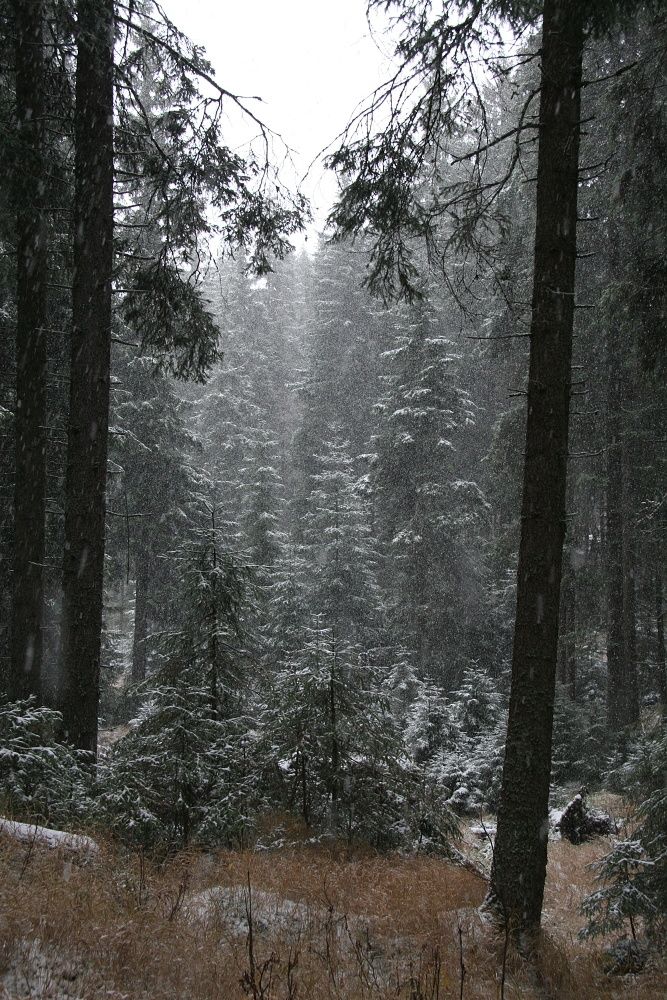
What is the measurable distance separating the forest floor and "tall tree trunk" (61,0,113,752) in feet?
8.04

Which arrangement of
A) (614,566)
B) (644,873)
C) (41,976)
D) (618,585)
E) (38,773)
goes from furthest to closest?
(614,566), (618,585), (38,773), (644,873), (41,976)

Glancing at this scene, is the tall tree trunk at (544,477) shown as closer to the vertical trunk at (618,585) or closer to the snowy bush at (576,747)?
the snowy bush at (576,747)

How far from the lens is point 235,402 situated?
111 feet

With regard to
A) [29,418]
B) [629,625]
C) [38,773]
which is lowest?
[38,773]

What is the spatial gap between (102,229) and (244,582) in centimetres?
483

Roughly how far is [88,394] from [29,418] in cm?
162

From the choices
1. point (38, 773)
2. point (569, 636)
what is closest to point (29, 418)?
point (38, 773)

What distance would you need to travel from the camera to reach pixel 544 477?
5.80m

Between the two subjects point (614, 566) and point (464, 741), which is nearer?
point (464, 741)

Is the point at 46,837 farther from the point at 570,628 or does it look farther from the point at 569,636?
the point at 570,628

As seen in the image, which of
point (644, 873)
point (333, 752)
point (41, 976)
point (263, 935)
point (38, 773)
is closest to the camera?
point (41, 976)

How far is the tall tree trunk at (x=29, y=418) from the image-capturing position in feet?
27.6

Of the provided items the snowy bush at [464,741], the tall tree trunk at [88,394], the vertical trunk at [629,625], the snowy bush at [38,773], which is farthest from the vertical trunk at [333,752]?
the vertical trunk at [629,625]

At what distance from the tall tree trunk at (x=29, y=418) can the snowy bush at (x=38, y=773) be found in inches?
90.0
